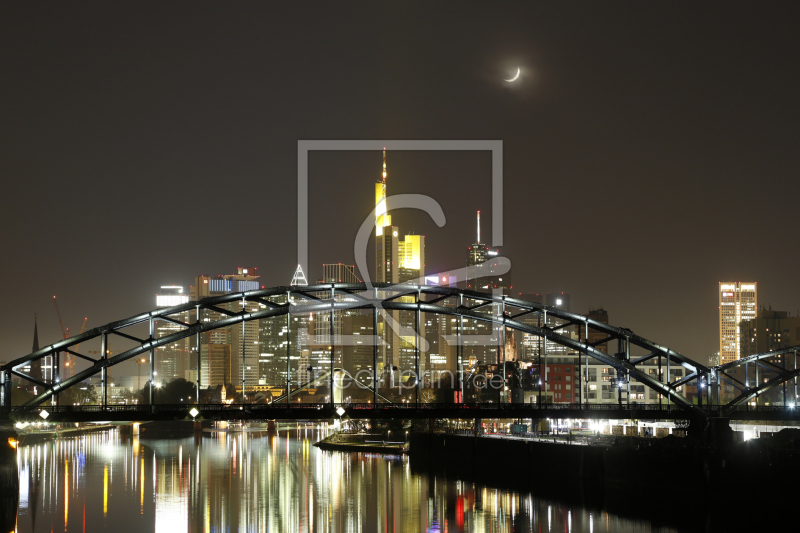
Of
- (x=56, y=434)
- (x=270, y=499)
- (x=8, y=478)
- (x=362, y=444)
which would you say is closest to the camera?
(x=8, y=478)

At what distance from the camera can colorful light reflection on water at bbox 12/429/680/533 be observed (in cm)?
5691

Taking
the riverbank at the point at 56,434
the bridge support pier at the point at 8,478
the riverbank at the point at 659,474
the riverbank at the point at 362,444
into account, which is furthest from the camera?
the riverbank at the point at 56,434

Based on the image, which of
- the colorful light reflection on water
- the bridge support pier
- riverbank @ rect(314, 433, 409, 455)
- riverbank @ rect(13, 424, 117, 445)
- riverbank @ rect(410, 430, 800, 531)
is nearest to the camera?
the bridge support pier

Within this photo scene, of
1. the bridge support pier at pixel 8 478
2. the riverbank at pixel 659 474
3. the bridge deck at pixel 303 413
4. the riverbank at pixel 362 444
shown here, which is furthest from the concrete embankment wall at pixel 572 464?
the bridge support pier at pixel 8 478

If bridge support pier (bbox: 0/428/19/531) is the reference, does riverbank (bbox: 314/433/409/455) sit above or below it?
below

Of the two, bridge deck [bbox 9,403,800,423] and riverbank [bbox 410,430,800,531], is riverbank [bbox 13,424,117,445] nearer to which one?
bridge deck [bbox 9,403,800,423]

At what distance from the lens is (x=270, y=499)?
6781cm

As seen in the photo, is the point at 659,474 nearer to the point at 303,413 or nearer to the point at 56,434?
the point at 303,413

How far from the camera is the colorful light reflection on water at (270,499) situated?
56.9 metres

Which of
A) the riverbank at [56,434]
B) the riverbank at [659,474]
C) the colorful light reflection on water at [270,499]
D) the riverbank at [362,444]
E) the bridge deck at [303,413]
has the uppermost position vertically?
the bridge deck at [303,413]

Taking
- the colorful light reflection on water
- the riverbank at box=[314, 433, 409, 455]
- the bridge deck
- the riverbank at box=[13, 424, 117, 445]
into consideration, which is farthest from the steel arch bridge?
the riverbank at box=[13, 424, 117, 445]

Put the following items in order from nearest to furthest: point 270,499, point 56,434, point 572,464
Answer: point 270,499 < point 572,464 < point 56,434

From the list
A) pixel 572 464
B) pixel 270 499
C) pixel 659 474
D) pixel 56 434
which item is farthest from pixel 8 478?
pixel 56 434

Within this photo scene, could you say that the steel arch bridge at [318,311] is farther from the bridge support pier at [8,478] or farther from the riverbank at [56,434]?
the riverbank at [56,434]
